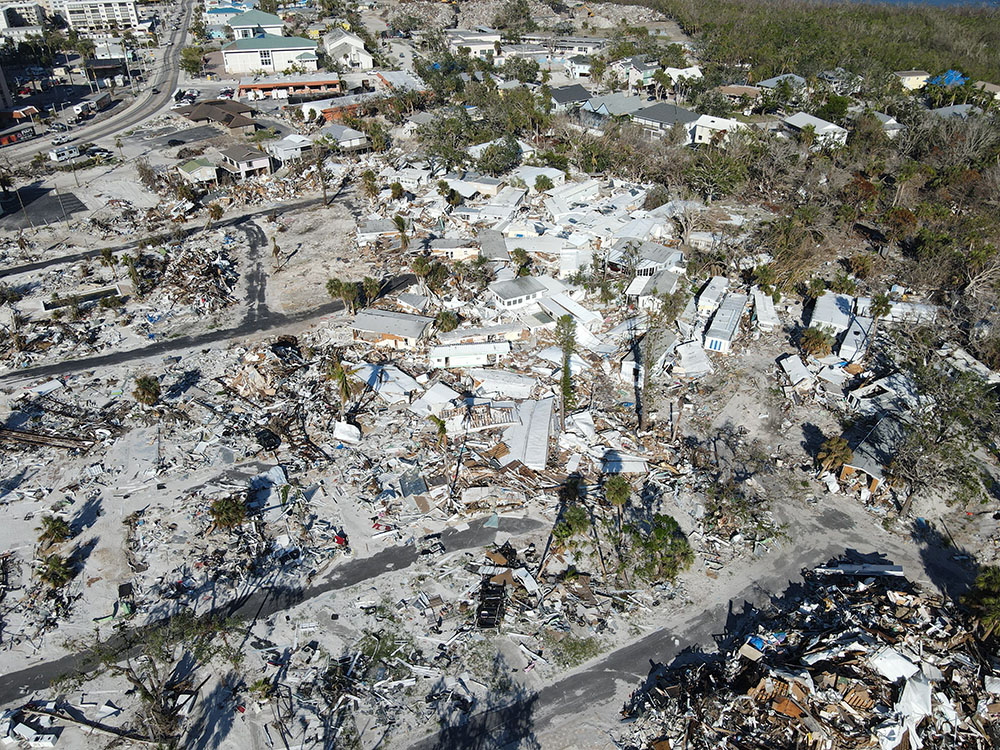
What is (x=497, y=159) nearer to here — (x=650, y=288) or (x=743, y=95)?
(x=650, y=288)

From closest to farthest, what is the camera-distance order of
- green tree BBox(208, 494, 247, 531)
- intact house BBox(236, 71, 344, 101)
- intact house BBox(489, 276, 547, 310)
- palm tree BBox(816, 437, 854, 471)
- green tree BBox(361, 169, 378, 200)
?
green tree BBox(208, 494, 247, 531) < palm tree BBox(816, 437, 854, 471) < intact house BBox(489, 276, 547, 310) < green tree BBox(361, 169, 378, 200) < intact house BBox(236, 71, 344, 101)

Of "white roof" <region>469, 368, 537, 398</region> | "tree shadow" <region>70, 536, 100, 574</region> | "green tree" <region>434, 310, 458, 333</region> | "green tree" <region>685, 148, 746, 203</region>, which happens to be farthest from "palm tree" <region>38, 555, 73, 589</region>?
"green tree" <region>685, 148, 746, 203</region>

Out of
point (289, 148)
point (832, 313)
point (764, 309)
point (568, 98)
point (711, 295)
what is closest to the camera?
point (832, 313)

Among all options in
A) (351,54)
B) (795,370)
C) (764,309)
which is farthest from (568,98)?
(795,370)

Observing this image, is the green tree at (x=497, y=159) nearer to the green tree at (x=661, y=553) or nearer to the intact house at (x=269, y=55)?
the green tree at (x=661, y=553)

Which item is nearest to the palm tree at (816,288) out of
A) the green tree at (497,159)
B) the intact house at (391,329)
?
the intact house at (391,329)

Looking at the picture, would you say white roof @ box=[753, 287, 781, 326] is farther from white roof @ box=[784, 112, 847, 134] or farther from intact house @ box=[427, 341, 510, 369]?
white roof @ box=[784, 112, 847, 134]
